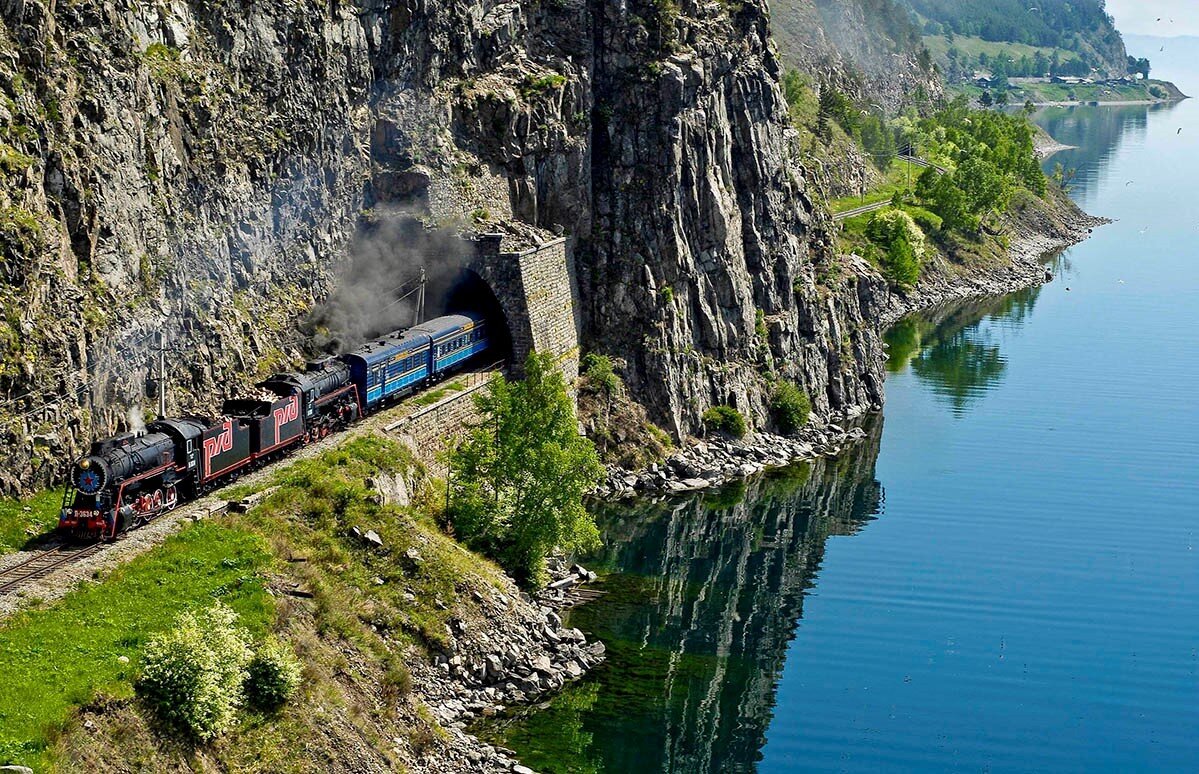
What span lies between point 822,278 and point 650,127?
72.7 feet

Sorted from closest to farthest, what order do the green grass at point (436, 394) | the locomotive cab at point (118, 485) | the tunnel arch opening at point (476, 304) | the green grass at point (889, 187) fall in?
the locomotive cab at point (118, 485) → the green grass at point (436, 394) → the tunnel arch opening at point (476, 304) → the green grass at point (889, 187)

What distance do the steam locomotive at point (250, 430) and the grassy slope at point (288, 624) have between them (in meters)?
2.09

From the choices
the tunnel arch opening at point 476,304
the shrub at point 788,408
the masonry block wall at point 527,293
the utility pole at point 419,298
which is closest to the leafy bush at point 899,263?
the shrub at point 788,408

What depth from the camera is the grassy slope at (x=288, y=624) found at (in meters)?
39.9

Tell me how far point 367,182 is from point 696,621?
33.0 meters

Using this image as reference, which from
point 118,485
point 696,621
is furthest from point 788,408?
point 118,485

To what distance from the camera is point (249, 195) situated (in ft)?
239

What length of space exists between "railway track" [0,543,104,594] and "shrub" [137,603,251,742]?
22.4 ft

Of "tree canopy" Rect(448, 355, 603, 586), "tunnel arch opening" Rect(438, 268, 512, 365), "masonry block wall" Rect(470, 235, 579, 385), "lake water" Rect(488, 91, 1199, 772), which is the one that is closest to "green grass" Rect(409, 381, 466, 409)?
"masonry block wall" Rect(470, 235, 579, 385)

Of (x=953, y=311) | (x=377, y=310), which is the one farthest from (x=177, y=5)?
(x=953, y=311)

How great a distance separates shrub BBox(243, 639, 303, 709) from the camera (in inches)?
1746

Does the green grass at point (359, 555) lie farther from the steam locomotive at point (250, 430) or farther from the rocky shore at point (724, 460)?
the rocky shore at point (724, 460)

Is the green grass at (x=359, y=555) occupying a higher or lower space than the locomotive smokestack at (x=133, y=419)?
lower

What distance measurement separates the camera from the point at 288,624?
48.6 metres
